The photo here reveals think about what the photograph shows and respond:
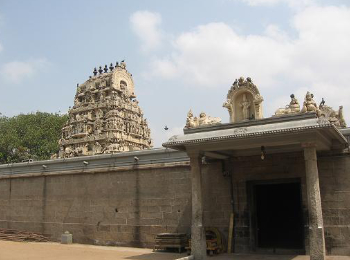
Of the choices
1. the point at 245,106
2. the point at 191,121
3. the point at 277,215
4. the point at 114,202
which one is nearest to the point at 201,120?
the point at 191,121

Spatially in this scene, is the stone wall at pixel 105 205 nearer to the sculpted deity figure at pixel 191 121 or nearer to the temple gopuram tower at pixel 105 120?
the sculpted deity figure at pixel 191 121

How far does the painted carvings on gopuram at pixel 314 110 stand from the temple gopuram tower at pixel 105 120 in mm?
24168

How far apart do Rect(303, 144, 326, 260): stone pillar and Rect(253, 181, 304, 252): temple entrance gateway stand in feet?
10.0

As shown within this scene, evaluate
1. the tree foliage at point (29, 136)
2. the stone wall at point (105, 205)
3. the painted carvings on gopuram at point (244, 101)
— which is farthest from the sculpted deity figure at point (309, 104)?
the tree foliage at point (29, 136)

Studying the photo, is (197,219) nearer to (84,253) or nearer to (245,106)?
(245,106)

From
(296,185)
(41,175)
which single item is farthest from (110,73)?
(296,185)

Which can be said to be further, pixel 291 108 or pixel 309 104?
pixel 291 108

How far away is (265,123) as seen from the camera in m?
11.3

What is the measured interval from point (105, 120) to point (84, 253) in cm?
2444

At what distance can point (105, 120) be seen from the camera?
37.7 metres

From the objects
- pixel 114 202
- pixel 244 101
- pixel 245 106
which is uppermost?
pixel 244 101

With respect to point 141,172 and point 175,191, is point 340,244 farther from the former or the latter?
point 141,172

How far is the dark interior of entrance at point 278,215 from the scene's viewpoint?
13805mm

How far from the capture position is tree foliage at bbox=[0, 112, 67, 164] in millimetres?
46938
